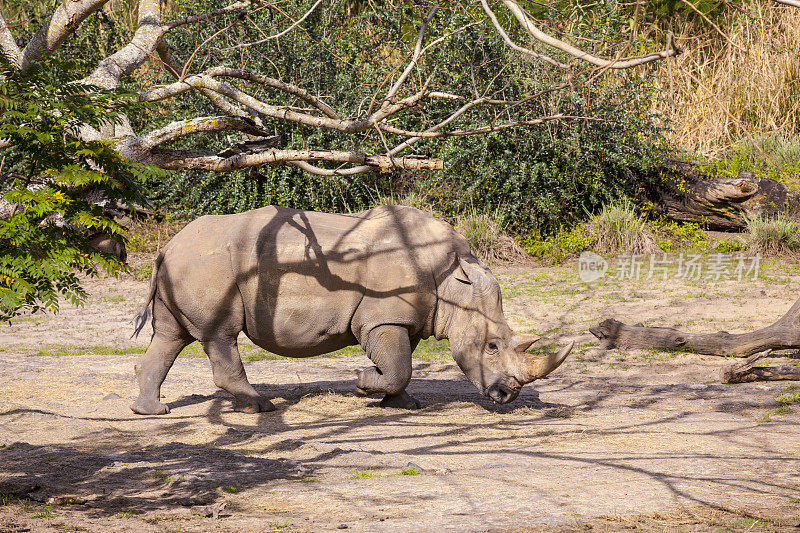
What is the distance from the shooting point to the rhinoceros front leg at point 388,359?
658cm

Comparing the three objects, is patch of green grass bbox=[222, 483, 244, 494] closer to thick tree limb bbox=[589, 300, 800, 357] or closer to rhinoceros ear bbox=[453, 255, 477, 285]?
rhinoceros ear bbox=[453, 255, 477, 285]

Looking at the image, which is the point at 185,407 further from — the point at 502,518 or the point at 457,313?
the point at 502,518

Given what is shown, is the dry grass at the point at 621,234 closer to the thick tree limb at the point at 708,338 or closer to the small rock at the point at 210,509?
the thick tree limb at the point at 708,338

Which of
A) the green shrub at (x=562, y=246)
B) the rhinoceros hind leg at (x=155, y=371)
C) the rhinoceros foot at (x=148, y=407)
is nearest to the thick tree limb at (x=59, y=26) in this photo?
the rhinoceros hind leg at (x=155, y=371)

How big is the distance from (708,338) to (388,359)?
383 cm

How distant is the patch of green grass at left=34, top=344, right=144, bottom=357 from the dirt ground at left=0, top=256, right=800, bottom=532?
0.33ft

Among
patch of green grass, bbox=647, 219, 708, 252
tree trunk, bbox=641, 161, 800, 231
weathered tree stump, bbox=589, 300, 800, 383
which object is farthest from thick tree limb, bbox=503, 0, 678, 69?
tree trunk, bbox=641, 161, 800, 231

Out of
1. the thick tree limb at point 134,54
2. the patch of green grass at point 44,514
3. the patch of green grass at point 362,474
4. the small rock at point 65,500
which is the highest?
the thick tree limb at point 134,54

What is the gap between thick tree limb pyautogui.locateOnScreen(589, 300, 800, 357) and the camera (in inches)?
306

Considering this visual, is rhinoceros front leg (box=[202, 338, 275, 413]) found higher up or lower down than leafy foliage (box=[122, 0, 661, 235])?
lower down

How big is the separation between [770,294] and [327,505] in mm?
8588

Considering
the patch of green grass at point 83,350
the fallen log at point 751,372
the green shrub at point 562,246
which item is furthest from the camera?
the green shrub at point 562,246

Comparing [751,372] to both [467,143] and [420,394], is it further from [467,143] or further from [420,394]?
[467,143]

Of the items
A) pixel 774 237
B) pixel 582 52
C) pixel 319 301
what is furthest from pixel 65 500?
pixel 774 237
